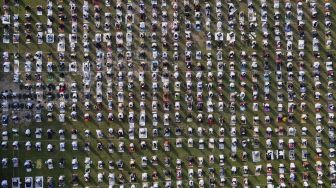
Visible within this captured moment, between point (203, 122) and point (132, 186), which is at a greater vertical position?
point (203, 122)

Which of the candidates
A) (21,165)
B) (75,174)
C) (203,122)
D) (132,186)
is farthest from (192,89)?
(21,165)

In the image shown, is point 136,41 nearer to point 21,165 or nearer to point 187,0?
point 187,0

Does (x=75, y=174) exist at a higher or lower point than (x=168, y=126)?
lower

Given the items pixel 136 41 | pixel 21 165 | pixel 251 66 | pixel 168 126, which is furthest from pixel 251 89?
pixel 21 165

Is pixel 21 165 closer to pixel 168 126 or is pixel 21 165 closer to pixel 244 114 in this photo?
pixel 168 126

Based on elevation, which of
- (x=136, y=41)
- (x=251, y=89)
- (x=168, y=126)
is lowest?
(x=168, y=126)

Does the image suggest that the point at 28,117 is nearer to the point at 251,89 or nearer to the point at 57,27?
the point at 57,27

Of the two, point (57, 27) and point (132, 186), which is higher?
point (57, 27)

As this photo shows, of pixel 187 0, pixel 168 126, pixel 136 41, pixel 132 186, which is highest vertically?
pixel 187 0

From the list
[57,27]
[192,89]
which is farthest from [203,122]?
[57,27]
